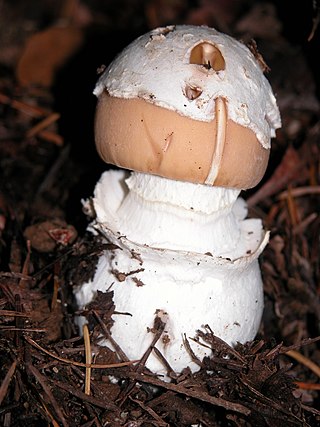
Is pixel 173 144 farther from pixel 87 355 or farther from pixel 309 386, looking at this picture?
pixel 309 386

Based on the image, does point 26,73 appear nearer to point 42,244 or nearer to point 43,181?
point 43,181

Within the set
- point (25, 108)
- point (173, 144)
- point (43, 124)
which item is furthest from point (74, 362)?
point (25, 108)

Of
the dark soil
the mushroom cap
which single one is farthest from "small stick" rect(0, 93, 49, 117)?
the mushroom cap

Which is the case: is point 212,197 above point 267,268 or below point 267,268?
above

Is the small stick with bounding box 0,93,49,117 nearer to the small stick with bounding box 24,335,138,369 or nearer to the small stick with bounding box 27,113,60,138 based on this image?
the small stick with bounding box 27,113,60,138

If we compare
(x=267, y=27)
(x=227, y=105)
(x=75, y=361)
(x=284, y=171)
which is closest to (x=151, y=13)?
(x=267, y=27)

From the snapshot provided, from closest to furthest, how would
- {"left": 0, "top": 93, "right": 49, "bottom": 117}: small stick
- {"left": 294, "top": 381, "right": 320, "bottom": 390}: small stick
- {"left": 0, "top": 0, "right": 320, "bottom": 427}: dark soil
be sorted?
{"left": 0, "top": 0, "right": 320, "bottom": 427}: dark soil
{"left": 294, "top": 381, "right": 320, "bottom": 390}: small stick
{"left": 0, "top": 93, "right": 49, "bottom": 117}: small stick

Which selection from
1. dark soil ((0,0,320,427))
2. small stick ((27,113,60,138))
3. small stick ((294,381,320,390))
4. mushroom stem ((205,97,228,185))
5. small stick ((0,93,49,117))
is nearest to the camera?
mushroom stem ((205,97,228,185))
